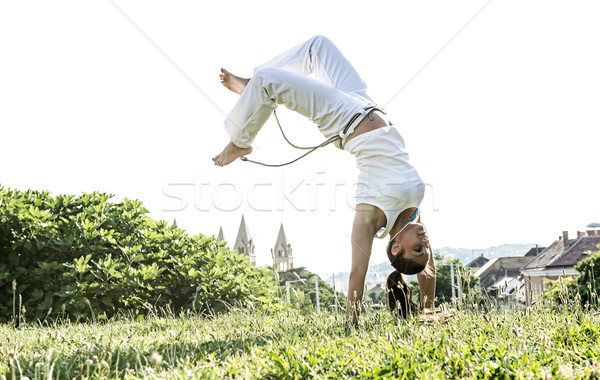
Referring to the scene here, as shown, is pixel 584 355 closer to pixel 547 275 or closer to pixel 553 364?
pixel 553 364

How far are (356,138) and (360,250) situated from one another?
0.97 meters

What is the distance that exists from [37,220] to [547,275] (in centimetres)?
6641

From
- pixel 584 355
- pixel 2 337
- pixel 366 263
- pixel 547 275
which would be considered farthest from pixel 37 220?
pixel 547 275

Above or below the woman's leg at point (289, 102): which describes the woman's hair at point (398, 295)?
below

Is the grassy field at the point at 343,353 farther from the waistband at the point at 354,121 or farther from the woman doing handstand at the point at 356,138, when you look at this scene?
the waistband at the point at 354,121

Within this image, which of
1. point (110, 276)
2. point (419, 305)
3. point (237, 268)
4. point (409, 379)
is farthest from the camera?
point (237, 268)

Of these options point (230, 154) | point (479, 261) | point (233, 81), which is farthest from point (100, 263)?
point (479, 261)

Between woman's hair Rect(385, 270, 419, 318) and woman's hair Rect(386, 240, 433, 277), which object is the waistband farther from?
woman's hair Rect(385, 270, 419, 318)

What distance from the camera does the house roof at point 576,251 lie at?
58344 mm

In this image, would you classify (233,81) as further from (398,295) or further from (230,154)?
(398,295)

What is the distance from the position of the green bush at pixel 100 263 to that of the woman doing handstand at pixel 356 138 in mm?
2648

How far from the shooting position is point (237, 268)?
782 cm

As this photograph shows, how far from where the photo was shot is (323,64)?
494 cm

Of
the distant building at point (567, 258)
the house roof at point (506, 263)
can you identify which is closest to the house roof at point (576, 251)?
the distant building at point (567, 258)
